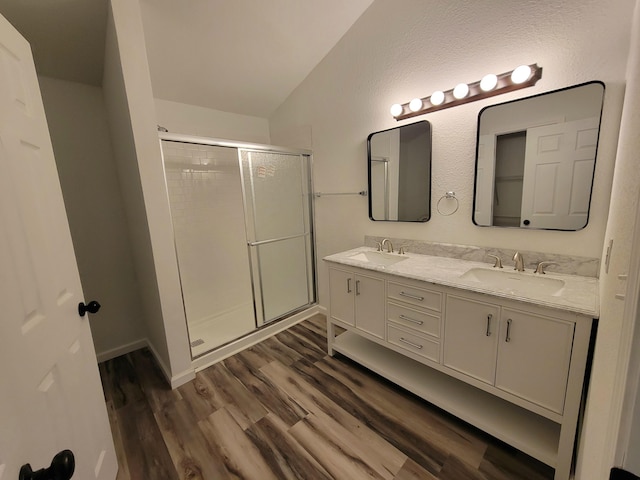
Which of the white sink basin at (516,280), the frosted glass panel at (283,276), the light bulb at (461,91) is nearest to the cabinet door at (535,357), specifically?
the white sink basin at (516,280)

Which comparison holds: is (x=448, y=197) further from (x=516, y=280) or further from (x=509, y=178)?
(x=516, y=280)

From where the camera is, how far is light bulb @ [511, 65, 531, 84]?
1.46 m

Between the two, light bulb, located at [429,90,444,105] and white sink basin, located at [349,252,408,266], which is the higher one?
light bulb, located at [429,90,444,105]

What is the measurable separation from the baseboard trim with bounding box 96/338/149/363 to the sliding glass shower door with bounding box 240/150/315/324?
110 cm

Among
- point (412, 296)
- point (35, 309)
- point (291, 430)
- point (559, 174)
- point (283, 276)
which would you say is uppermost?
point (559, 174)

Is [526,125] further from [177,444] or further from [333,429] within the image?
[177,444]

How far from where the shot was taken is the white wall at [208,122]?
2465 millimetres

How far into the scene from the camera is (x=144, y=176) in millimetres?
1628

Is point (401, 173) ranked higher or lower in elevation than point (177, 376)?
higher

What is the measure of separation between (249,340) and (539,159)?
258 cm

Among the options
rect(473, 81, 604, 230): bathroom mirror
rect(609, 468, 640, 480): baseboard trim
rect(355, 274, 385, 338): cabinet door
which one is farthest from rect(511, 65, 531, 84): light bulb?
rect(609, 468, 640, 480): baseboard trim

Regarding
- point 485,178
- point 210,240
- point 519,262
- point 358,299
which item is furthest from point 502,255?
point 210,240

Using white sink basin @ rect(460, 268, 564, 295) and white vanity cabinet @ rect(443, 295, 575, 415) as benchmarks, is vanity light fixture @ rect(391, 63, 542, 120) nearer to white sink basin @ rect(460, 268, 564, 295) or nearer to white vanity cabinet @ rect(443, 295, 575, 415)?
white sink basin @ rect(460, 268, 564, 295)

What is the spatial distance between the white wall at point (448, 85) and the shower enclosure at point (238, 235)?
0.32 m
